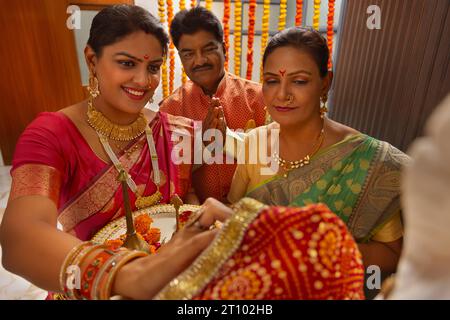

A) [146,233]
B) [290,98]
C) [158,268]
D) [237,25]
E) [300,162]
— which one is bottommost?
[146,233]

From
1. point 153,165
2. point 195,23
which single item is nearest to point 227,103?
point 195,23

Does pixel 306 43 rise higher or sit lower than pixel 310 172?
higher

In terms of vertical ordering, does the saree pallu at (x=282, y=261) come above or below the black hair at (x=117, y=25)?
below

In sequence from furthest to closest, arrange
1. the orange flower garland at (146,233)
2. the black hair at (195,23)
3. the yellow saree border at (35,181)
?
the black hair at (195,23), the orange flower garland at (146,233), the yellow saree border at (35,181)

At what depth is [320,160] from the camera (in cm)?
128

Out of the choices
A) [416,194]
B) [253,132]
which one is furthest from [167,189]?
[416,194]

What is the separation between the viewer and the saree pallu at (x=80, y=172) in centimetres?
98

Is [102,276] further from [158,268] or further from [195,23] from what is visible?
[195,23]

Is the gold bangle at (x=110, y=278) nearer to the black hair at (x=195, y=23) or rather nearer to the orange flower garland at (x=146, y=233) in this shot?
the orange flower garland at (x=146, y=233)

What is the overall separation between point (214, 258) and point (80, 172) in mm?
829

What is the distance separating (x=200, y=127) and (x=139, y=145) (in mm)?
320

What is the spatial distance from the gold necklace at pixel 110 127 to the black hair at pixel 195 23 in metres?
0.72

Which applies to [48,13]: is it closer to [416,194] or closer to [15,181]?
[15,181]

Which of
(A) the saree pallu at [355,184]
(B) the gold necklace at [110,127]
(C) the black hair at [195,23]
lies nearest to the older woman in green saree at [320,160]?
(A) the saree pallu at [355,184]
